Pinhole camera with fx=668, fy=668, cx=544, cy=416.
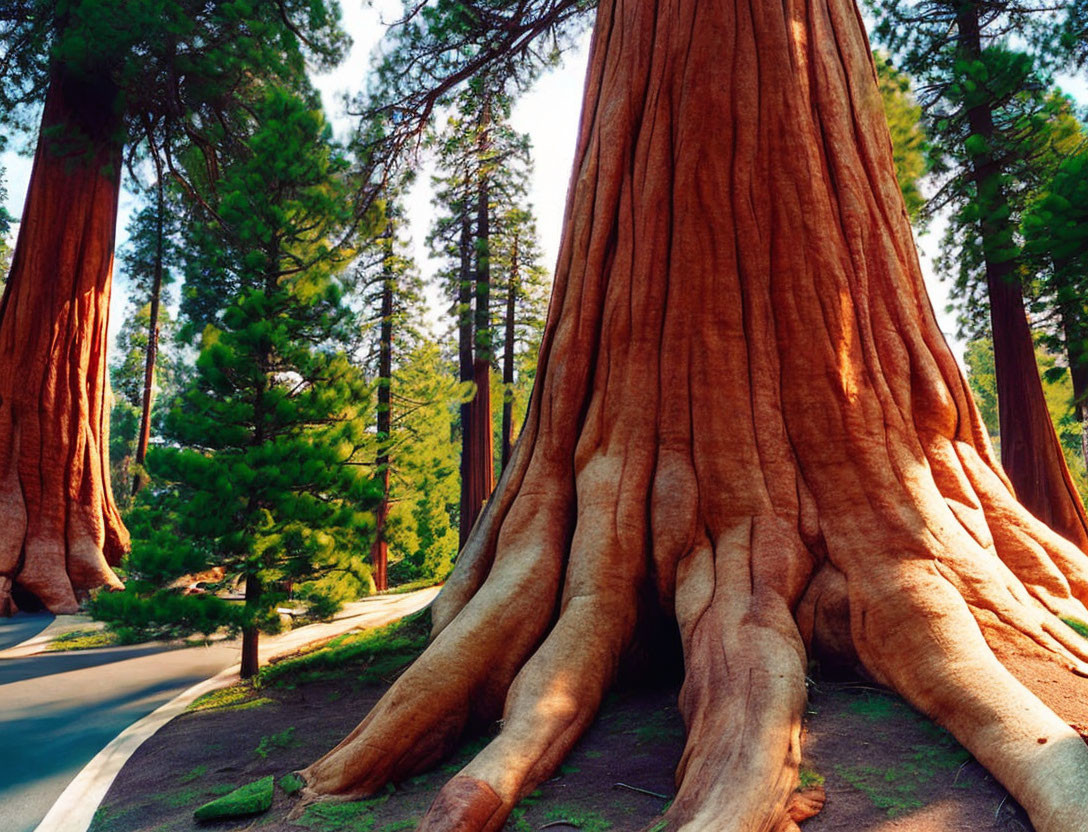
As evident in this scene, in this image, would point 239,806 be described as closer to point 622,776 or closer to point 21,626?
A: point 622,776

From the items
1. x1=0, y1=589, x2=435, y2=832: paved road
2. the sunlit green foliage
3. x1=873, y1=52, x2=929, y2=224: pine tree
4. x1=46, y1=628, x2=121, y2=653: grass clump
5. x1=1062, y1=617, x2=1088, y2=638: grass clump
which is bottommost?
x1=0, y1=589, x2=435, y2=832: paved road

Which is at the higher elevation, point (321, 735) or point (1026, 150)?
point (1026, 150)

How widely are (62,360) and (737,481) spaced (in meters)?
13.8

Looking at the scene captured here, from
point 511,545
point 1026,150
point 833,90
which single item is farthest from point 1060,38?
point 511,545

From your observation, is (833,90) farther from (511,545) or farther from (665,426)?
(511,545)

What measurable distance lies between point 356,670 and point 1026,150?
41.4 ft

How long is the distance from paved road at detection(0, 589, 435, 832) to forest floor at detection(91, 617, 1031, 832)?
1.72 ft

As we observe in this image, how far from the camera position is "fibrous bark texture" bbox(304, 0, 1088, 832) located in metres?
3.15

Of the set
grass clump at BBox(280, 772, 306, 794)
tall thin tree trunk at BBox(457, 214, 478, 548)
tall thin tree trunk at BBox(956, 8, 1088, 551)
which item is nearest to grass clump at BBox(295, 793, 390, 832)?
grass clump at BBox(280, 772, 306, 794)

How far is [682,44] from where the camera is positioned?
4906 millimetres

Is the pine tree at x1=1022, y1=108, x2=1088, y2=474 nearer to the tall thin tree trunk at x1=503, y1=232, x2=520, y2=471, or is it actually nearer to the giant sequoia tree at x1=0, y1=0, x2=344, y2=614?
the giant sequoia tree at x1=0, y1=0, x2=344, y2=614

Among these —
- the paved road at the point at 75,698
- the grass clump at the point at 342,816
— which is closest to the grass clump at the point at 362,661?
the paved road at the point at 75,698

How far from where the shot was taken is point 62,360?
1295 centimetres

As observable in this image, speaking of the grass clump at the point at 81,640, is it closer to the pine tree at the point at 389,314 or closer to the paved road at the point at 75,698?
the paved road at the point at 75,698
